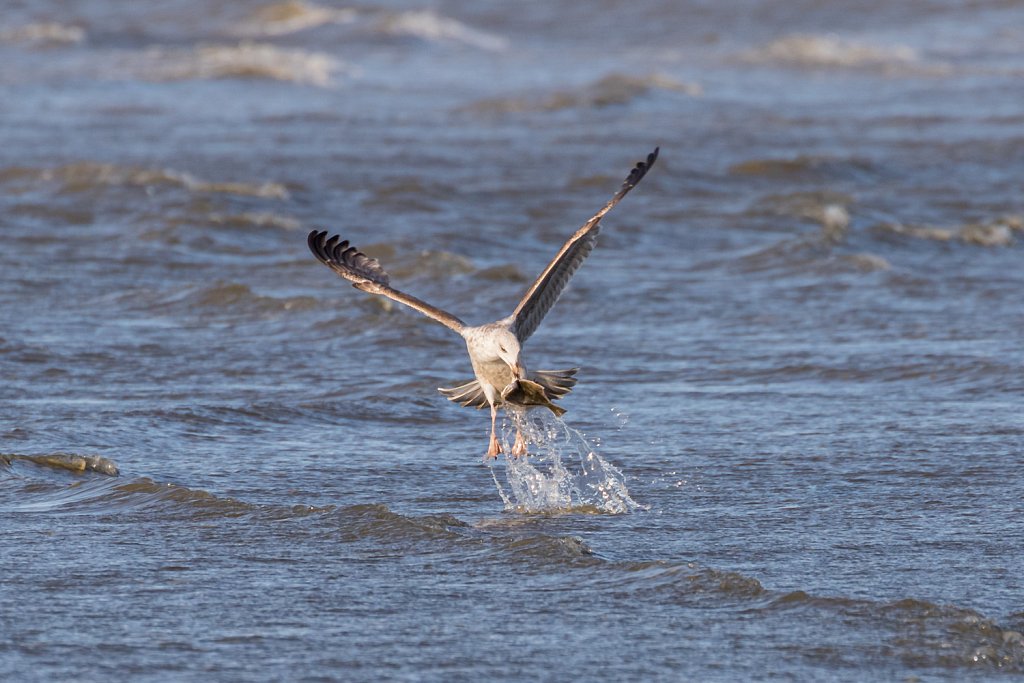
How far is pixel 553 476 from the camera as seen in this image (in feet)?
24.3

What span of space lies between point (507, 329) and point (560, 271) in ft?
2.12

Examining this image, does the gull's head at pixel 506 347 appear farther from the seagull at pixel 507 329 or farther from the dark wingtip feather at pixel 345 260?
the dark wingtip feather at pixel 345 260

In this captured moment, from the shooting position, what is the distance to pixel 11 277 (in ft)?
40.1

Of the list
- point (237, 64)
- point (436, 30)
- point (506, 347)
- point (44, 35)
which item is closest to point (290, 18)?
point (436, 30)

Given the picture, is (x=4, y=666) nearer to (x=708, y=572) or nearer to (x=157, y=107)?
(x=708, y=572)

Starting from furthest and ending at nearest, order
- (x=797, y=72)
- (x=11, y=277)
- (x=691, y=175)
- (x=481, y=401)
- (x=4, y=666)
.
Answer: (x=797, y=72) < (x=691, y=175) < (x=11, y=277) < (x=481, y=401) < (x=4, y=666)

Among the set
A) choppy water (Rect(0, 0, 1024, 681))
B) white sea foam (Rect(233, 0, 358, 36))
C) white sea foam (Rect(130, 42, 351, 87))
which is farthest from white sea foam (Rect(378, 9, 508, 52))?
choppy water (Rect(0, 0, 1024, 681))

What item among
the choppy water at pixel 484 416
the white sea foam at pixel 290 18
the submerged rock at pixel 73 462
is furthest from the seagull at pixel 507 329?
the white sea foam at pixel 290 18

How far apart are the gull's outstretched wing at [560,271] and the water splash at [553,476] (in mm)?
456

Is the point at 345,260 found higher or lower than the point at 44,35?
lower

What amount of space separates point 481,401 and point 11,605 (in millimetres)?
2830

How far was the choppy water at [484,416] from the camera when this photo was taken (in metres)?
5.38

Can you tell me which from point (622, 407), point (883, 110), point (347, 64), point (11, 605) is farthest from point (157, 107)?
point (11, 605)

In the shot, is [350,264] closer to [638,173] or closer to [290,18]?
[638,173]
